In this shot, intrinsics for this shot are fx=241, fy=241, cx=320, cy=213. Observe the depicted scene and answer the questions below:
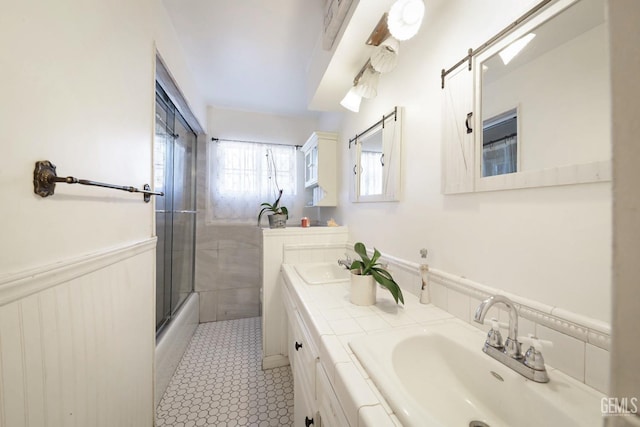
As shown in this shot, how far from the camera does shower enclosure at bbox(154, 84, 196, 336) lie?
5.55 feet

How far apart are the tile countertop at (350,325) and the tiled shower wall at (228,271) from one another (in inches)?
56.4

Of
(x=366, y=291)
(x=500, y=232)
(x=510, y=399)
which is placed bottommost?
(x=510, y=399)

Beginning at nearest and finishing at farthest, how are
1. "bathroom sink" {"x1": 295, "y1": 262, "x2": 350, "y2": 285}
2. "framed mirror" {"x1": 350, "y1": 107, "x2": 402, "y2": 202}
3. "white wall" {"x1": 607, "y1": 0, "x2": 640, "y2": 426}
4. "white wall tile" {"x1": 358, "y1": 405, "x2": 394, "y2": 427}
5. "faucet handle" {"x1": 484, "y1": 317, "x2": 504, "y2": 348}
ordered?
"white wall" {"x1": 607, "y1": 0, "x2": 640, "y2": 426}, "white wall tile" {"x1": 358, "y1": 405, "x2": 394, "y2": 427}, "faucet handle" {"x1": 484, "y1": 317, "x2": 504, "y2": 348}, "framed mirror" {"x1": 350, "y1": 107, "x2": 402, "y2": 202}, "bathroom sink" {"x1": 295, "y1": 262, "x2": 350, "y2": 285}

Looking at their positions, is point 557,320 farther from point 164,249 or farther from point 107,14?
point 164,249

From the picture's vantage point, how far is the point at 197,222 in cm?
261

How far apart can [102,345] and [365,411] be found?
0.90 m

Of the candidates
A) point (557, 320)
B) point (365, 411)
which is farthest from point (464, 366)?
point (365, 411)

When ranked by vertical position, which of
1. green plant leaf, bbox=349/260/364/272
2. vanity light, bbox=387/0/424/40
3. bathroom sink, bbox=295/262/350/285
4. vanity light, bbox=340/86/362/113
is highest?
vanity light, bbox=387/0/424/40

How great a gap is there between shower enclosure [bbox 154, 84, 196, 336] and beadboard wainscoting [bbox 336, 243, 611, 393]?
65.0 inches

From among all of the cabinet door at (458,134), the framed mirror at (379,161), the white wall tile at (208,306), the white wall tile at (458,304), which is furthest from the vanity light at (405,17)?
the white wall tile at (208,306)

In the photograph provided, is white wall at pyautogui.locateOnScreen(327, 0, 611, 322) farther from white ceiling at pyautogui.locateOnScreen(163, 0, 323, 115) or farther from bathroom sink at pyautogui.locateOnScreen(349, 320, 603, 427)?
white ceiling at pyautogui.locateOnScreen(163, 0, 323, 115)

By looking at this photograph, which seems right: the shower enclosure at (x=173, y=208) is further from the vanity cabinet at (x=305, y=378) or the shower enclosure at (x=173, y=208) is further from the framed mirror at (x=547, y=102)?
the framed mirror at (x=547, y=102)

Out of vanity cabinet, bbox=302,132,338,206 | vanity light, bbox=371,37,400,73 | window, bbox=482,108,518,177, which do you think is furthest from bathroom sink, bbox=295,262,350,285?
vanity light, bbox=371,37,400,73

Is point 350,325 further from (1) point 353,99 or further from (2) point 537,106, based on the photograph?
(1) point 353,99
